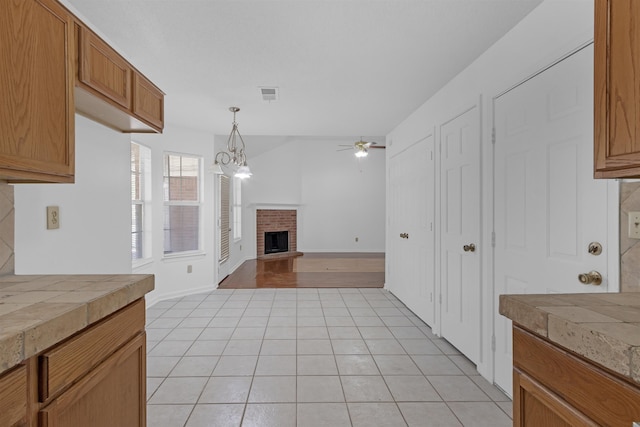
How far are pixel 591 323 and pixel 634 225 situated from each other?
81 centimetres

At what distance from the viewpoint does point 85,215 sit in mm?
2174

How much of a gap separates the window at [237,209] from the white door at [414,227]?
12.2ft

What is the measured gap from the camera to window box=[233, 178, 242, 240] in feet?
24.2

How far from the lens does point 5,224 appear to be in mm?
1567

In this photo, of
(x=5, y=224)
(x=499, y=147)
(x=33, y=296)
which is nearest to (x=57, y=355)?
(x=33, y=296)

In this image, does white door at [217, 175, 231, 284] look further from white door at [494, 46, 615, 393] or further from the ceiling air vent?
white door at [494, 46, 615, 393]

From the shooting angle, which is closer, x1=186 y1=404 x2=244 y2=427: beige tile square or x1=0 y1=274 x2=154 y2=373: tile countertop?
x1=0 y1=274 x2=154 y2=373: tile countertop

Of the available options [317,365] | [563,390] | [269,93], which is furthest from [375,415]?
[269,93]

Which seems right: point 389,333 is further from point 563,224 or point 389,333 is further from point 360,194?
point 360,194

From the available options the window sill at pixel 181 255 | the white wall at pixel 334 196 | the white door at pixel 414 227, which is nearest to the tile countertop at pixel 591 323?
the white door at pixel 414 227

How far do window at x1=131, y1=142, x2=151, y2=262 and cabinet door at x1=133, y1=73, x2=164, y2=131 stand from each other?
2001 millimetres

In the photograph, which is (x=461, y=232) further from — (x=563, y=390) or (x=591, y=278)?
(x=563, y=390)

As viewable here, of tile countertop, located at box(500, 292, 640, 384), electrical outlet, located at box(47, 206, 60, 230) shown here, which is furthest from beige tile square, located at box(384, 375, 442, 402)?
electrical outlet, located at box(47, 206, 60, 230)

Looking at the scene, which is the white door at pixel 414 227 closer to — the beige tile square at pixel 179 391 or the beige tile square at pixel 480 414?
the beige tile square at pixel 480 414
